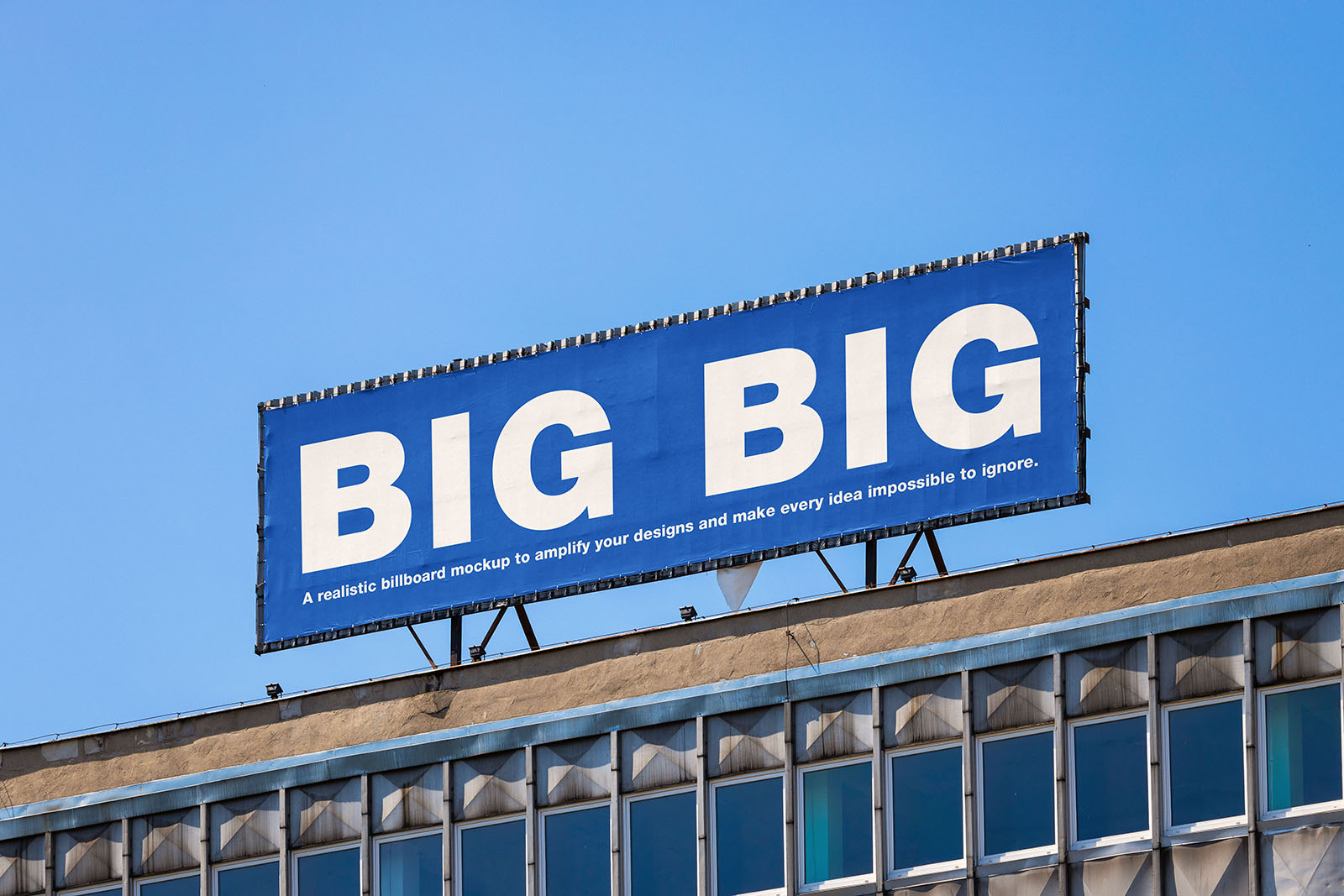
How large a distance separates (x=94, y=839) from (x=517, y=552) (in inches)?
322

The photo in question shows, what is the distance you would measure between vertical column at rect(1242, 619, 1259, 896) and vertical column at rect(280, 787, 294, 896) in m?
15.0

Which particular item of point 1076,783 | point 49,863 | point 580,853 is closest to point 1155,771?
point 1076,783

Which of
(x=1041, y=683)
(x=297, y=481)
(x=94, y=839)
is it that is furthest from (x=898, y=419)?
(x=94, y=839)

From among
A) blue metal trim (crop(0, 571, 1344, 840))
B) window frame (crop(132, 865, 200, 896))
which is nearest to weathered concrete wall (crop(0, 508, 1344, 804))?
blue metal trim (crop(0, 571, 1344, 840))

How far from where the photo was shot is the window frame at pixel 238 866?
46.2 metres

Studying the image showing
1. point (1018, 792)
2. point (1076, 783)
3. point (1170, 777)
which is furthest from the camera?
point (1018, 792)

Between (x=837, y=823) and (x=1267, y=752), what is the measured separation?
6287 mm

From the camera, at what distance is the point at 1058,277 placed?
46031mm

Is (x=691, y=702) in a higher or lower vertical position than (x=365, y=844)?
higher

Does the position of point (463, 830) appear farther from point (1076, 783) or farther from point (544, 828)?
point (1076, 783)

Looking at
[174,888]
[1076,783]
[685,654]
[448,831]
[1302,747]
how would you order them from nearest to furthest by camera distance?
[1302,747] < [1076,783] < [448,831] < [685,654] < [174,888]

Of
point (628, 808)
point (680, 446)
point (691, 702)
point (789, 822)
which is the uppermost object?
point (680, 446)

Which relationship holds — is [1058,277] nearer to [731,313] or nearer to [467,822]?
[731,313]

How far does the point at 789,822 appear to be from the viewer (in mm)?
42594
